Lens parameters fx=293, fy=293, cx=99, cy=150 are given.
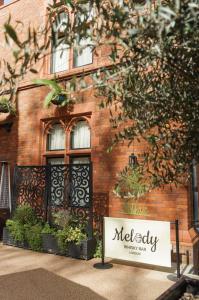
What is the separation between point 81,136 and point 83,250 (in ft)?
8.87

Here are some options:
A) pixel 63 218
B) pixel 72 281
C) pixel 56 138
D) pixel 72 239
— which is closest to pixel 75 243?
A: pixel 72 239

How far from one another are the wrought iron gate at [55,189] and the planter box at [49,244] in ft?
1.62

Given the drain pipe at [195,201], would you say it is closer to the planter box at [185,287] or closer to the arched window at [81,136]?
the arched window at [81,136]

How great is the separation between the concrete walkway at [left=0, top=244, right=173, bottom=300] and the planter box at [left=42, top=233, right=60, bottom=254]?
11.3 inches

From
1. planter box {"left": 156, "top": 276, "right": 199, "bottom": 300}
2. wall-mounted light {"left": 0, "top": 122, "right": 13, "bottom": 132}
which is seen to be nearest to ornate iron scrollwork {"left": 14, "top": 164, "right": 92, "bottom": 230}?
wall-mounted light {"left": 0, "top": 122, "right": 13, "bottom": 132}

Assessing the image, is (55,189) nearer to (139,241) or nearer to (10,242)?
(10,242)

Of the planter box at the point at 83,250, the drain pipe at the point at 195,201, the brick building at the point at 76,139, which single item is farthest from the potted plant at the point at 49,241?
the drain pipe at the point at 195,201

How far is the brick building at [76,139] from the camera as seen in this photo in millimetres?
5586

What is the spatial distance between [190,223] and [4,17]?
8.24 metres

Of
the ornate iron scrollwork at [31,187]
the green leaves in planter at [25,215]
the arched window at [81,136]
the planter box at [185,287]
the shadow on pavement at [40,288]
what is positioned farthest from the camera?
the arched window at [81,136]

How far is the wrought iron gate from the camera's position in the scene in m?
6.12

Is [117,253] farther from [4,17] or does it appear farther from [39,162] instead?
[4,17]

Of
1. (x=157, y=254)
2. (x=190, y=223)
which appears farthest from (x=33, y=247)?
(x=190, y=223)

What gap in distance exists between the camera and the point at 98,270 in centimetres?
502
